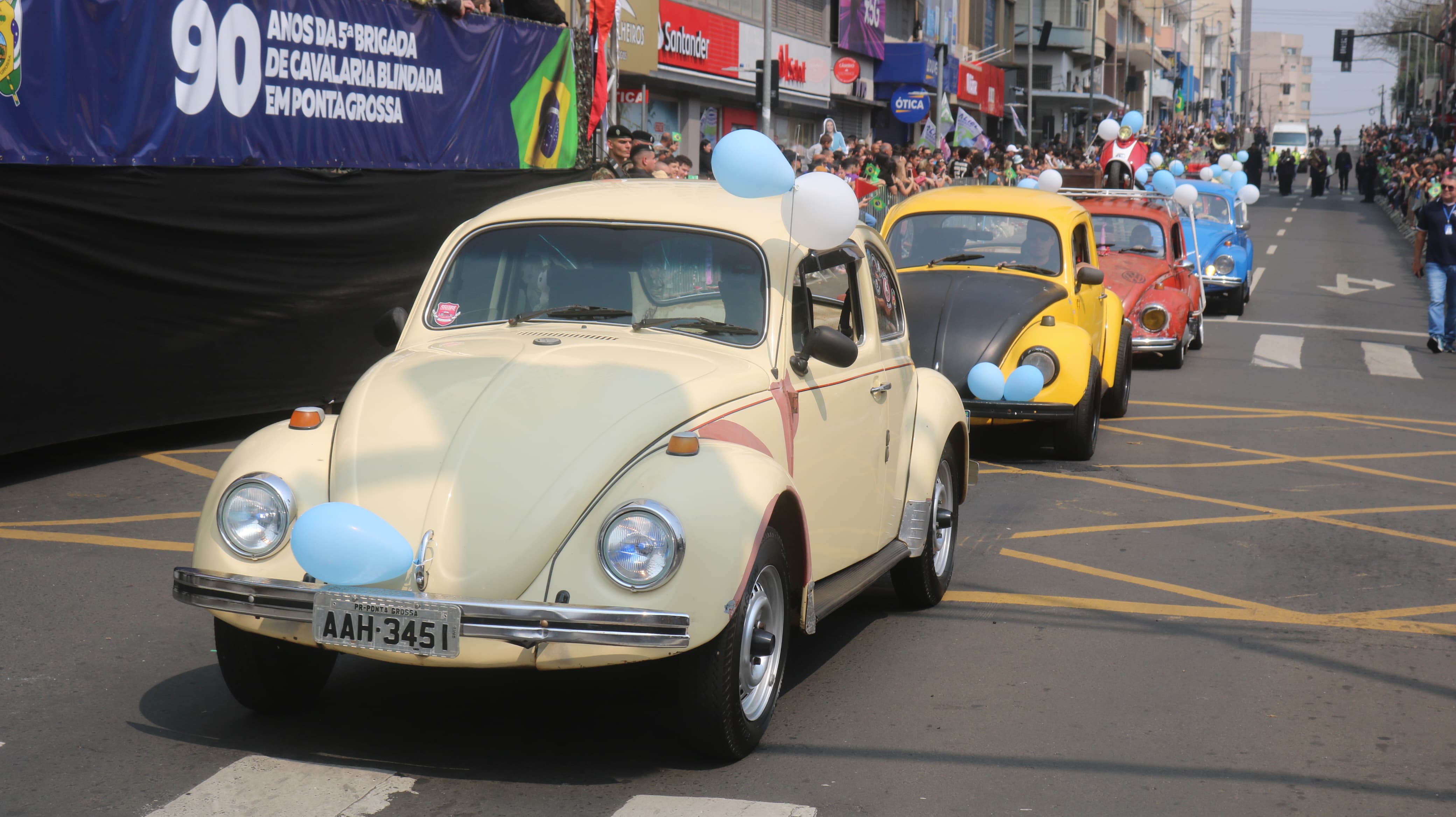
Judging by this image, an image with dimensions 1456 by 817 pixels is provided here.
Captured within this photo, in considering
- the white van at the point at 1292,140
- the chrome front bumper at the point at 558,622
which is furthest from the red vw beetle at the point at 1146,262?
the white van at the point at 1292,140

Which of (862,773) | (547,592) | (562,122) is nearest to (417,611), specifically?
(547,592)

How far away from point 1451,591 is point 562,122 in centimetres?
949

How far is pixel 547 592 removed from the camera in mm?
4320

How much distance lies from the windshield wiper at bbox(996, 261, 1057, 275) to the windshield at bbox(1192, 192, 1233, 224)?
12.2 meters

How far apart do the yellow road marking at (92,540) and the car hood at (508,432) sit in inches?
112

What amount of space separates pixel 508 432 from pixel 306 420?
72 centimetres

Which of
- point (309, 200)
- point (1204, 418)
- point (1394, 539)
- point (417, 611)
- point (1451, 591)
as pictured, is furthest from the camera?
point (1204, 418)

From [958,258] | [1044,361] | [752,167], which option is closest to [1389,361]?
[958,258]

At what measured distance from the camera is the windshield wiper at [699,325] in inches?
214

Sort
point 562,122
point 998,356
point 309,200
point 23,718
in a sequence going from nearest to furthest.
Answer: point 23,718, point 998,356, point 309,200, point 562,122

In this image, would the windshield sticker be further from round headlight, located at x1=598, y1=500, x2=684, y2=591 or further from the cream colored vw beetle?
round headlight, located at x1=598, y1=500, x2=684, y2=591

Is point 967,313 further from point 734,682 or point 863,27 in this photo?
point 863,27

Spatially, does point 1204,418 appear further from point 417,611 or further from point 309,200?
point 417,611

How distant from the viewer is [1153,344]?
15500mm
